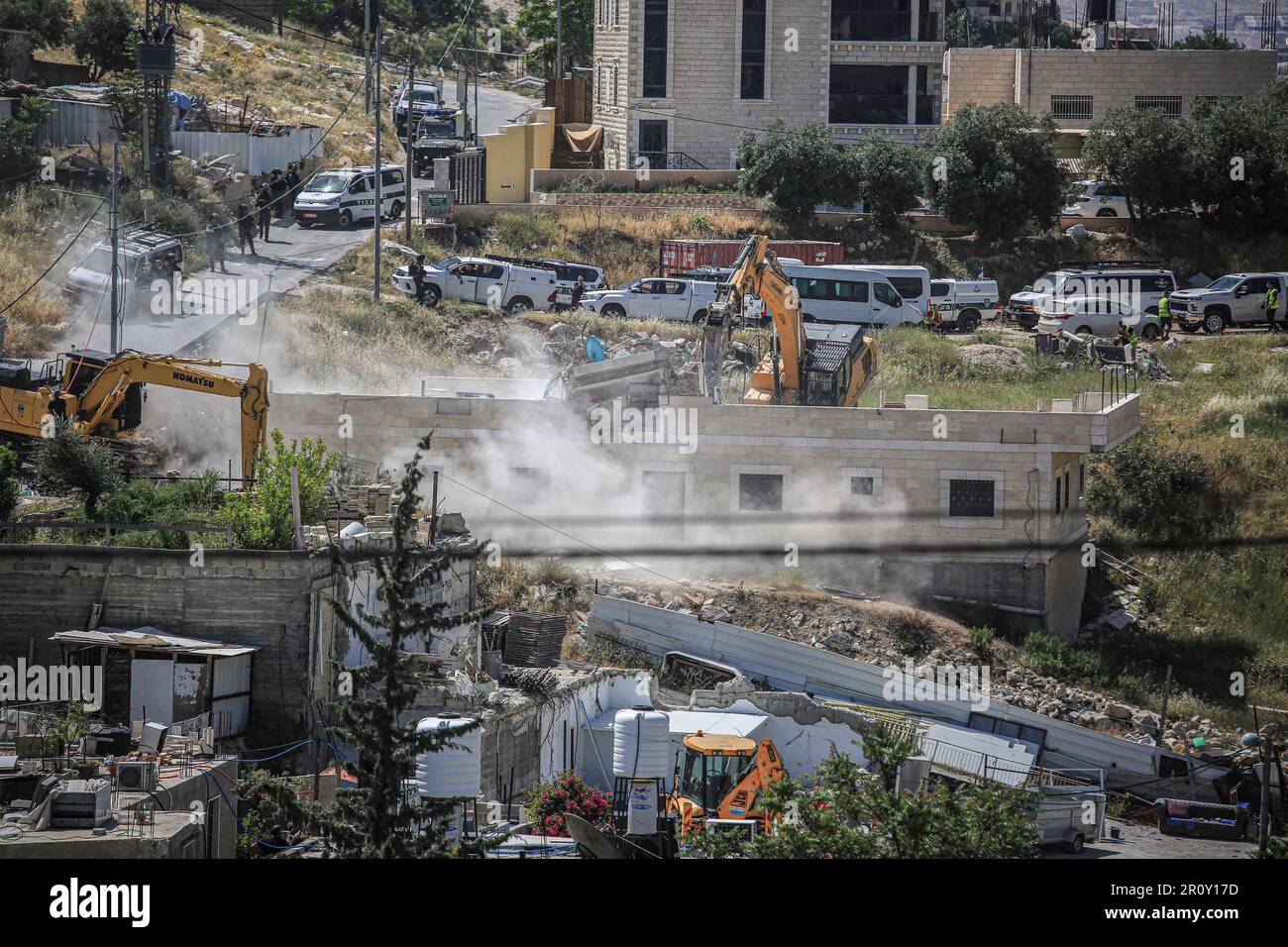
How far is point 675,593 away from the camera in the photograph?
28.9 meters

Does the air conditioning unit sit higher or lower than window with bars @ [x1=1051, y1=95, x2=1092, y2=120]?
lower

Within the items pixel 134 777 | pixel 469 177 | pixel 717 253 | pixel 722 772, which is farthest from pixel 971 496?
pixel 469 177

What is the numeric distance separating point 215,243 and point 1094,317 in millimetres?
22048

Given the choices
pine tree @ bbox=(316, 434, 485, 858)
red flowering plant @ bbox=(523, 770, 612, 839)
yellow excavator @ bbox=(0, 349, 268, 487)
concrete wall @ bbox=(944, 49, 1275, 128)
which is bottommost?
red flowering plant @ bbox=(523, 770, 612, 839)

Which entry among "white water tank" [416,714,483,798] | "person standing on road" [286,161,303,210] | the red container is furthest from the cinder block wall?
"person standing on road" [286,161,303,210]

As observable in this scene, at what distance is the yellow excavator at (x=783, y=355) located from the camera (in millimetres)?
31703

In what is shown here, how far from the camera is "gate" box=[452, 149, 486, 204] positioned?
46656mm

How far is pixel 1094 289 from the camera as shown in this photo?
138ft

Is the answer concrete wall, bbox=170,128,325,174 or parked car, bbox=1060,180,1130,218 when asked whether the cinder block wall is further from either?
parked car, bbox=1060,180,1130,218

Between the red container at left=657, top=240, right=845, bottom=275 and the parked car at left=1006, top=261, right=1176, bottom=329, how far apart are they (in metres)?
4.94

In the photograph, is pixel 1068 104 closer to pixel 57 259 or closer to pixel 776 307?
pixel 776 307

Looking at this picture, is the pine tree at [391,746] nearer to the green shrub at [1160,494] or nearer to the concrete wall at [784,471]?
the concrete wall at [784,471]
